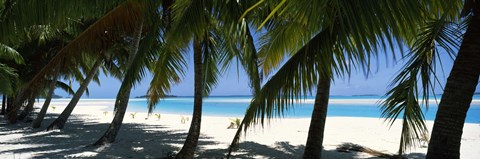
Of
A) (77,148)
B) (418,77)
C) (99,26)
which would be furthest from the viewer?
(77,148)

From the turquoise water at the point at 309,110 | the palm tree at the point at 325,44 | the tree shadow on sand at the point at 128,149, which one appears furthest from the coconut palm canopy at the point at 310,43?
the turquoise water at the point at 309,110

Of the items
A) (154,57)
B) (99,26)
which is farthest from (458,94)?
(99,26)

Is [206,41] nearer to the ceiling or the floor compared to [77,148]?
nearer to the ceiling

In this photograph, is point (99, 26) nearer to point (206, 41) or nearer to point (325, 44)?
point (206, 41)

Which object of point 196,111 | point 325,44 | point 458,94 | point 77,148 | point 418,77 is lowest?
point 77,148

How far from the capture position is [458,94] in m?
3.12

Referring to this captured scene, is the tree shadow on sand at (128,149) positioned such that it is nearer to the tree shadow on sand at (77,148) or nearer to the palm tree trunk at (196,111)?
the tree shadow on sand at (77,148)

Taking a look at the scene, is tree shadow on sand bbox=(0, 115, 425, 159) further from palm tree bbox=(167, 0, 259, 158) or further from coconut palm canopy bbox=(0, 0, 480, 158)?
coconut palm canopy bbox=(0, 0, 480, 158)

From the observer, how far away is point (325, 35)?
9.57ft

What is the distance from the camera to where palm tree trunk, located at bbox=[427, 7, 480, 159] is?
10.1ft

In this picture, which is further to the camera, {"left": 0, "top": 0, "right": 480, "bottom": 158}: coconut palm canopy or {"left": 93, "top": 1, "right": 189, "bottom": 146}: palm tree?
{"left": 93, "top": 1, "right": 189, "bottom": 146}: palm tree

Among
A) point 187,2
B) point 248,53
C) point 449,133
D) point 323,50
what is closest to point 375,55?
point 323,50

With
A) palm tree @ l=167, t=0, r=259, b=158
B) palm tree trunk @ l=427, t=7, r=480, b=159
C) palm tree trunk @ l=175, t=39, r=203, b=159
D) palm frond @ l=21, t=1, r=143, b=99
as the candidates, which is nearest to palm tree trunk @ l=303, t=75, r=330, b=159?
palm tree @ l=167, t=0, r=259, b=158

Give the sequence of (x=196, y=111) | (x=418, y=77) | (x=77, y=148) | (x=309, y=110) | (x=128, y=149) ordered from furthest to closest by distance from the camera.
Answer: (x=309, y=110) → (x=77, y=148) → (x=128, y=149) → (x=196, y=111) → (x=418, y=77)
